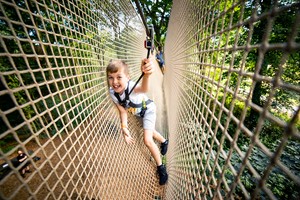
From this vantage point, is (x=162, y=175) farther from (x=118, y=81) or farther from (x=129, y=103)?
(x=118, y=81)

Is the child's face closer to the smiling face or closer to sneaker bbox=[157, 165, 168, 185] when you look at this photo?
the smiling face

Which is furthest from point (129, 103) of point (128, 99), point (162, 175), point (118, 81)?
point (162, 175)

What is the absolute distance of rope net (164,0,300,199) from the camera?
12.4 inches

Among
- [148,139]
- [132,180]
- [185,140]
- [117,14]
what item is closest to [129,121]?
[148,139]

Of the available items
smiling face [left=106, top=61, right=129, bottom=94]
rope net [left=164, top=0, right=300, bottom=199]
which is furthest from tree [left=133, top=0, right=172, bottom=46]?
smiling face [left=106, top=61, right=129, bottom=94]

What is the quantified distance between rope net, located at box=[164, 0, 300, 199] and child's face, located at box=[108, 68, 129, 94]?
0.49 metres

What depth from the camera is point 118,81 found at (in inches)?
56.5

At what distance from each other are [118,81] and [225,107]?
2.73ft

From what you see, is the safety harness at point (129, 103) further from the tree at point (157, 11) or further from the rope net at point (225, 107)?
the tree at point (157, 11)

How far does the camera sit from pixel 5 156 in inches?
16.0

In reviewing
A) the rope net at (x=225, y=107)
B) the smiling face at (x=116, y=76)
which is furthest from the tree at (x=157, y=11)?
the smiling face at (x=116, y=76)

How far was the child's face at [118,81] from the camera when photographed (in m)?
1.43

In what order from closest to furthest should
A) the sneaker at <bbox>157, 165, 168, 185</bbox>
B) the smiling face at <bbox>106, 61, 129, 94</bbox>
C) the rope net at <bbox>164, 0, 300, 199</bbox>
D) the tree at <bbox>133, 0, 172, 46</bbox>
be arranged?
the rope net at <bbox>164, 0, 300, 199</bbox> < the smiling face at <bbox>106, 61, 129, 94</bbox> < the sneaker at <bbox>157, 165, 168, 185</bbox> < the tree at <bbox>133, 0, 172, 46</bbox>

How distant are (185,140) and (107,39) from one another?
112 cm
